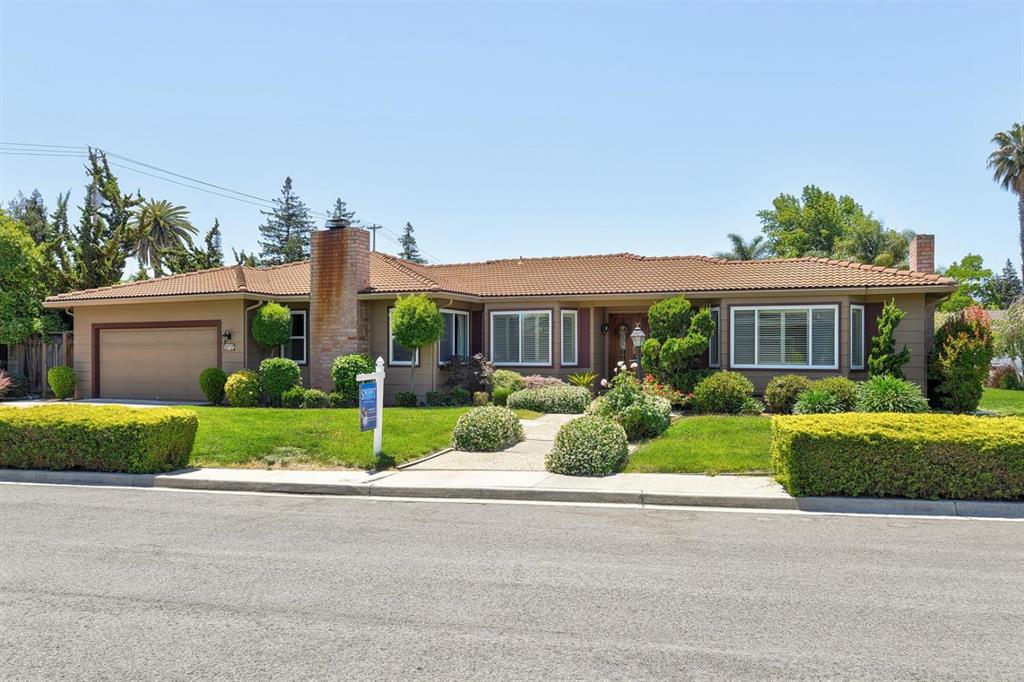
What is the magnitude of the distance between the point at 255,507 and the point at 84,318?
1706 cm

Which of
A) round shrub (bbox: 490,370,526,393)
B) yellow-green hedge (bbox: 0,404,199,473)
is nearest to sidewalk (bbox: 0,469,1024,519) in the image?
yellow-green hedge (bbox: 0,404,199,473)

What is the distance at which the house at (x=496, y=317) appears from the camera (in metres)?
19.2

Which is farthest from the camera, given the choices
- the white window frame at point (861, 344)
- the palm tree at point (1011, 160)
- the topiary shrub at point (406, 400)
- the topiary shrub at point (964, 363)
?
the palm tree at point (1011, 160)

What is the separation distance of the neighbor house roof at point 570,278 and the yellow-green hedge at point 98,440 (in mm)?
9160

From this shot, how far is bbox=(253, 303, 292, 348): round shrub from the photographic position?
67.5ft

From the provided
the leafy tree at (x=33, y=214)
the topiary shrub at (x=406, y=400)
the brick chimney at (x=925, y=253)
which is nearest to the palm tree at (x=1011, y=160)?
the brick chimney at (x=925, y=253)

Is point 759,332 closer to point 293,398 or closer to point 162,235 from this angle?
point 293,398

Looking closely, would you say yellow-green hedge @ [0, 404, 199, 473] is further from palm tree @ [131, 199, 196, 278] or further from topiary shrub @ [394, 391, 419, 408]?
palm tree @ [131, 199, 196, 278]

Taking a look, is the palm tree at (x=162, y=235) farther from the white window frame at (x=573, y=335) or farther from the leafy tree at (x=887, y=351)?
the leafy tree at (x=887, y=351)

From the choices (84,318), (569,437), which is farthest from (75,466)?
(84,318)

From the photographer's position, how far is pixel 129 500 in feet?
32.4

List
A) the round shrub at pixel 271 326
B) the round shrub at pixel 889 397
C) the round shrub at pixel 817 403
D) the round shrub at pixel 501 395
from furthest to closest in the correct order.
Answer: the round shrub at pixel 271 326 < the round shrub at pixel 501 395 < the round shrub at pixel 817 403 < the round shrub at pixel 889 397

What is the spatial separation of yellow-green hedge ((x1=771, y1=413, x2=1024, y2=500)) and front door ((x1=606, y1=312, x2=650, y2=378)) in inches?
493

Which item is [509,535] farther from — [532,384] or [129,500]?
[532,384]
